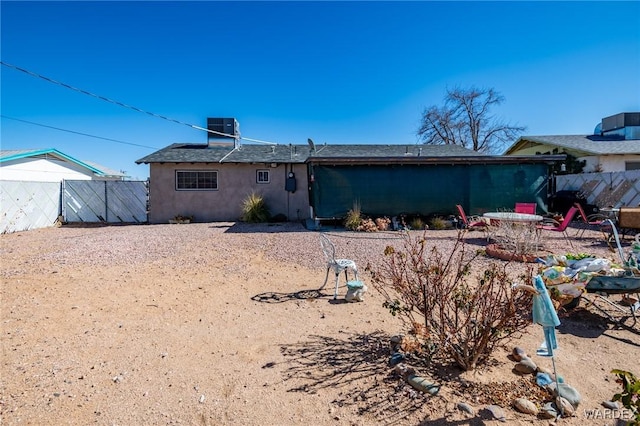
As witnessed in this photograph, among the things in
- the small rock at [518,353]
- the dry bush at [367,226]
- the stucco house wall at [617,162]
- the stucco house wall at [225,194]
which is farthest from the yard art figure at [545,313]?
the stucco house wall at [617,162]

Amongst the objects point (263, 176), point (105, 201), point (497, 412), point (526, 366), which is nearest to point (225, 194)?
point (263, 176)

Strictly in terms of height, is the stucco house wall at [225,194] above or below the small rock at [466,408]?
above

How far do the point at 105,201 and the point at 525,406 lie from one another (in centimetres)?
1555

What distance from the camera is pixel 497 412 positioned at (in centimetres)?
196

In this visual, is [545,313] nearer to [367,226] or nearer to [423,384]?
[423,384]

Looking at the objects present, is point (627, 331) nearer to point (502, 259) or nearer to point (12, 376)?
point (502, 259)

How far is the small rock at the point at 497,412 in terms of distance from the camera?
1.93 m

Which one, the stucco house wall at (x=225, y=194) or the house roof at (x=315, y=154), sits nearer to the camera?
the house roof at (x=315, y=154)

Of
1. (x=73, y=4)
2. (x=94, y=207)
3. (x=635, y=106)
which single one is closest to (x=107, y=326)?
(x=73, y=4)

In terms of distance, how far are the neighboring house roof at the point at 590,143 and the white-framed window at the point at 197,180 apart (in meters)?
18.4

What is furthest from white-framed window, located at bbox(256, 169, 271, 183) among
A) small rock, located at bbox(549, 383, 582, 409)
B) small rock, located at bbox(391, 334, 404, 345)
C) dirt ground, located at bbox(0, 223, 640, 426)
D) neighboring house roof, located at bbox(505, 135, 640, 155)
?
neighboring house roof, located at bbox(505, 135, 640, 155)

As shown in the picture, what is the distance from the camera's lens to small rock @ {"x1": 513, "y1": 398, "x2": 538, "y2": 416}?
1.98 m

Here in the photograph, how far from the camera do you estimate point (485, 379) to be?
2.34 meters

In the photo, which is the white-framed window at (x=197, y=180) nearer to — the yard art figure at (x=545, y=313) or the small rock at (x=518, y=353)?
the small rock at (x=518, y=353)
